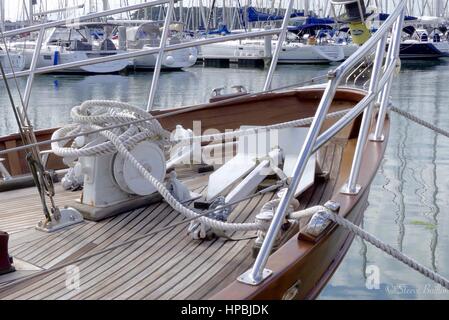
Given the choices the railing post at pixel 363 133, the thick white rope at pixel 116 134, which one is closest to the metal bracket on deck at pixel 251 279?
the thick white rope at pixel 116 134

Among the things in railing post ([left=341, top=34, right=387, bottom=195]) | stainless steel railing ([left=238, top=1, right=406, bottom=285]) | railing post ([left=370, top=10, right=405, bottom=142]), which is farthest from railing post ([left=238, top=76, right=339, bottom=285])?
railing post ([left=370, top=10, right=405, bottom=142])

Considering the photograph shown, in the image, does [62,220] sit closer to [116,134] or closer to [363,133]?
[116,134]

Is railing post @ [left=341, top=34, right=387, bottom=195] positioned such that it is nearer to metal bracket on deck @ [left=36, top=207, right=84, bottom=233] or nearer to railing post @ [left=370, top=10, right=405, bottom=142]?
railing post @ [left=370, top=10, right=405, bottom=142]

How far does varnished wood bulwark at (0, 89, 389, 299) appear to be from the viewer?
242 cm

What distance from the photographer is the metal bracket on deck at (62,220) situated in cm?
316

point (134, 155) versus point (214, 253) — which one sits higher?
point (134, 155)

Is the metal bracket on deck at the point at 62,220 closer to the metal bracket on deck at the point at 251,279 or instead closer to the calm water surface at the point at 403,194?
the metal bracket on deck at the point at 251,279

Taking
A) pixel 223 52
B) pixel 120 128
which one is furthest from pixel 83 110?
pixel 223 52

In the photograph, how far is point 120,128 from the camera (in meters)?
3.32

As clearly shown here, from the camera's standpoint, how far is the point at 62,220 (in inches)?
126

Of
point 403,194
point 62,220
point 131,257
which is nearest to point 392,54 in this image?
point 131,257
